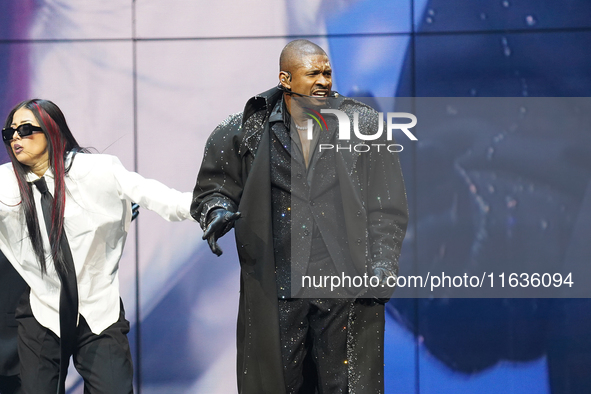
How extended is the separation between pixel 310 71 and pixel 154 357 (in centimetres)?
239

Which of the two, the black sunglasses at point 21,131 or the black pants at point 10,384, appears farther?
the black pants at point 10,384

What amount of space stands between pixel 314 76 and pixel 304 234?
646 millimetres

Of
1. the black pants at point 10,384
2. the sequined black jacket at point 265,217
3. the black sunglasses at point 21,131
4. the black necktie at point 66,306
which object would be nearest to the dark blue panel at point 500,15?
the sequined black jacket at point 265,217

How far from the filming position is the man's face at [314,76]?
266cm

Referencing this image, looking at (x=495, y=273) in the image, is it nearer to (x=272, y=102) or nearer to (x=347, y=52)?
(x=347, y=52)

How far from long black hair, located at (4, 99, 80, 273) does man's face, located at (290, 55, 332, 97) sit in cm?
113

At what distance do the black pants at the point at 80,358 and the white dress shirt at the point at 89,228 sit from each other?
0.05m

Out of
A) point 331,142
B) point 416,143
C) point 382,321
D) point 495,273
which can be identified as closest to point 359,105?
point 331,142

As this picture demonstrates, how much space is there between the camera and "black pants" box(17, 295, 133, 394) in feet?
9.11

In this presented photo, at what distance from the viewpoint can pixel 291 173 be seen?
2.68 metres

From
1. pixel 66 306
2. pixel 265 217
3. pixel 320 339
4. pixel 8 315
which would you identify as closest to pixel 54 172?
pixel 66 306

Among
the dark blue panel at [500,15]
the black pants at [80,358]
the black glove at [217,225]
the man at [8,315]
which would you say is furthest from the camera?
the dark blue panel at [500,15]

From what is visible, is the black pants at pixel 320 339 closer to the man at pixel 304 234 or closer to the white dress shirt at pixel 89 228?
the man at pixel 304 234

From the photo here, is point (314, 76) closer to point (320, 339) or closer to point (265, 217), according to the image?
point (265, 217)
